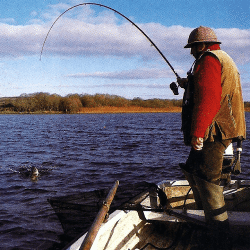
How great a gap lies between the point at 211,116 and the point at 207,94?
234 millimetres

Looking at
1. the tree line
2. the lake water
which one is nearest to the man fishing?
the lake water

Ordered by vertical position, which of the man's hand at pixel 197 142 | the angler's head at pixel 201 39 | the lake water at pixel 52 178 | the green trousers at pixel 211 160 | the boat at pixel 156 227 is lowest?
the lake water at pixel 52 178

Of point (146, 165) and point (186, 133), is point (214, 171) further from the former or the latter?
point (146, 165)

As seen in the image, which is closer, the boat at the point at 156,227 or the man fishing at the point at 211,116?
the man fishing at the point at 211,116

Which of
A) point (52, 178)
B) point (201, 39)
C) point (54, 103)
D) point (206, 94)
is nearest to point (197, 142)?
point (206, 94)

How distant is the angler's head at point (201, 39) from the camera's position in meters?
3.44

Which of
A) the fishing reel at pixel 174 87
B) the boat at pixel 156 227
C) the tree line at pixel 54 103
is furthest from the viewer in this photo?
the tree line at pixel 54 103

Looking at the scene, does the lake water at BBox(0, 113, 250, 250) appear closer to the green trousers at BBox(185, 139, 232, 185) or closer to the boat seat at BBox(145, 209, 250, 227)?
the boat seat at BBox(145, 209, 250, 227)

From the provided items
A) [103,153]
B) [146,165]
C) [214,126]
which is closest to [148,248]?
[214,126]

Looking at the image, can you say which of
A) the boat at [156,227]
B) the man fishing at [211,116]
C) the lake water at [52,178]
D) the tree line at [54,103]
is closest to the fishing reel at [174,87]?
the man fishing at [211,116]

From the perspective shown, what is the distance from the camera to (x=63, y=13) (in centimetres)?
722

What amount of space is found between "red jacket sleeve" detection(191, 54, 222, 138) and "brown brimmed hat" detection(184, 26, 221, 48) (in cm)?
30

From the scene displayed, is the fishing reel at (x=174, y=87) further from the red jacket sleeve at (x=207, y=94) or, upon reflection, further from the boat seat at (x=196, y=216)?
the boat seat at (x=196, y=216)

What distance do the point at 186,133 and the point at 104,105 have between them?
160889 mm
